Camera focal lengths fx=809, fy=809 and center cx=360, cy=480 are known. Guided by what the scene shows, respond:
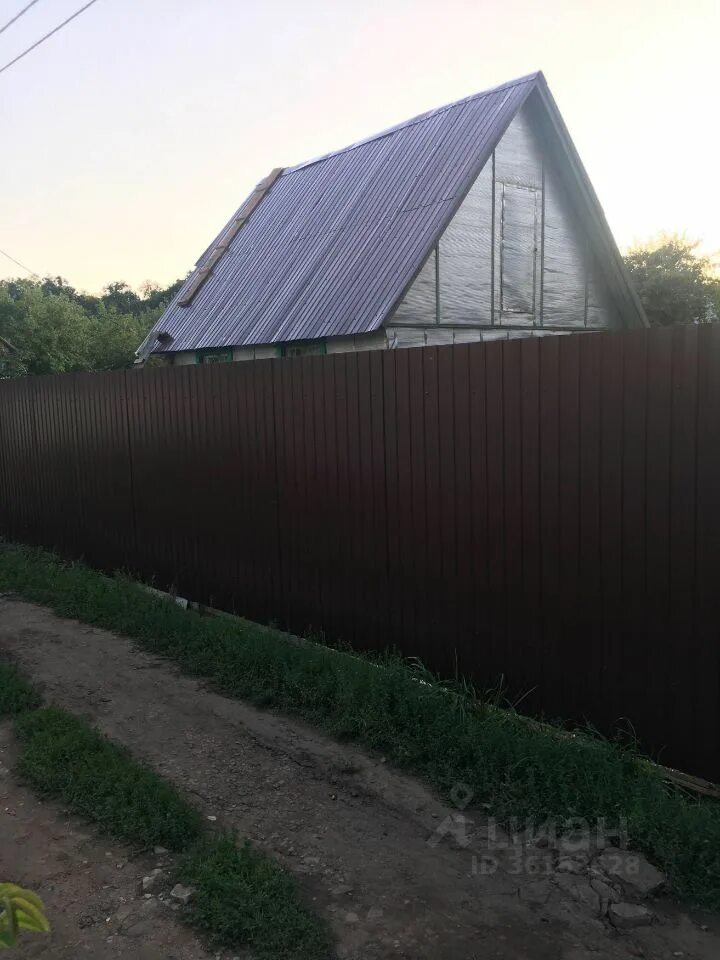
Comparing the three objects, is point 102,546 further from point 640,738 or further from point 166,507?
point 640,738

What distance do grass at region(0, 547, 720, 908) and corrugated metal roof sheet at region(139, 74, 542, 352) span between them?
592 cm

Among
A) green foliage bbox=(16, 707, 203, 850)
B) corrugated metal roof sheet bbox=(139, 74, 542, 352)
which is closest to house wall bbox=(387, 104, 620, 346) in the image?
corrugated metal roof sheet bbox=(139, 74, 542, 352)

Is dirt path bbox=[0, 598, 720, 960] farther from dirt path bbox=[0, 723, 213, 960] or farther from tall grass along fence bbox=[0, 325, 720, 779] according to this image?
tall grass along fence bbox=[0, 325, 720, 779]

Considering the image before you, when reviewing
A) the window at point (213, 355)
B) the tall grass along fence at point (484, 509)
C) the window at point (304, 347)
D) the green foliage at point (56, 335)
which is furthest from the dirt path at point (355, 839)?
the green foliage at point (56, 335)

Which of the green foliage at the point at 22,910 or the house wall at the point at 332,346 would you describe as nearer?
the green foliage at the point at 22,910

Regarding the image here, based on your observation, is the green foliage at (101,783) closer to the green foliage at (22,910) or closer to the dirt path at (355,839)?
the dirt path at (355,839)

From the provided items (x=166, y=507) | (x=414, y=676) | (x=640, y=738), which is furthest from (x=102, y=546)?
(x=640, y=738)

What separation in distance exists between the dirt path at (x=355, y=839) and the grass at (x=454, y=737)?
16cm

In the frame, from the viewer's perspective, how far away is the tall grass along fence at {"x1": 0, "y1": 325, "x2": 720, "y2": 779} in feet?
12.0

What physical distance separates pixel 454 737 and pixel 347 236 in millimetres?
10011

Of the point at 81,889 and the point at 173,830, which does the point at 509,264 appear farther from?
the point at 81,889

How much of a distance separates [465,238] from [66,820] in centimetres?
1020

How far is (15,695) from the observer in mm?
5082

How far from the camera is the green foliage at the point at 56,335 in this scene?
2123cm
